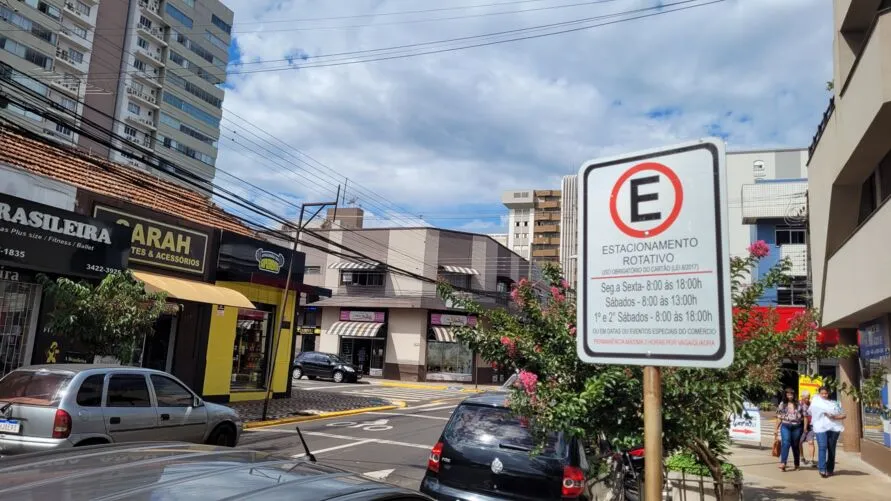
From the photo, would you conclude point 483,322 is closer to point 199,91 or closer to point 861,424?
point 861,424

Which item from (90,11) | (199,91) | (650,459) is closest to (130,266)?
(650,459)

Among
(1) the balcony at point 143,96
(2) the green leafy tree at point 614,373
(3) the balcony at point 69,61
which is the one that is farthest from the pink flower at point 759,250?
(1) the balcony at point 143,96

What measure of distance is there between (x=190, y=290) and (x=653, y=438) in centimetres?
1547

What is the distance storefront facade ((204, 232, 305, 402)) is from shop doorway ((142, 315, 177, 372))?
1.21 m

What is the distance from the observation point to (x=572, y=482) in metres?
5.70

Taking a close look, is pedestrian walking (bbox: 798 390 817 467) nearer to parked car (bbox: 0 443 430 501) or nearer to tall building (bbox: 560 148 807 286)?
tall building (bbox: 560 148 807 286)

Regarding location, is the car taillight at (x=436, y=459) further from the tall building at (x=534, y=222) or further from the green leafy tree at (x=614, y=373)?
the tall building at (x=534, y=222)

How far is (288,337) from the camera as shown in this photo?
2202 cm

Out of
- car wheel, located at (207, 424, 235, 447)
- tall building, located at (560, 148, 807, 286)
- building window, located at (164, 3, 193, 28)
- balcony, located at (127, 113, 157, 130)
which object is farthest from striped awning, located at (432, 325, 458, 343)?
building window, located at (164, 3, 193, 28)

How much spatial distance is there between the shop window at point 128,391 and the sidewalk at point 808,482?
8.99m

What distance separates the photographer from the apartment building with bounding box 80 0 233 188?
70938 millimetres

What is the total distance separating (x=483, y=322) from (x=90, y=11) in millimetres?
78013

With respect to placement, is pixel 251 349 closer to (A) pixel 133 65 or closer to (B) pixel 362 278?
(B) pixel 362 278

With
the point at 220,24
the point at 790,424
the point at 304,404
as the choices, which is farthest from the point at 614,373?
the point at 220,24
